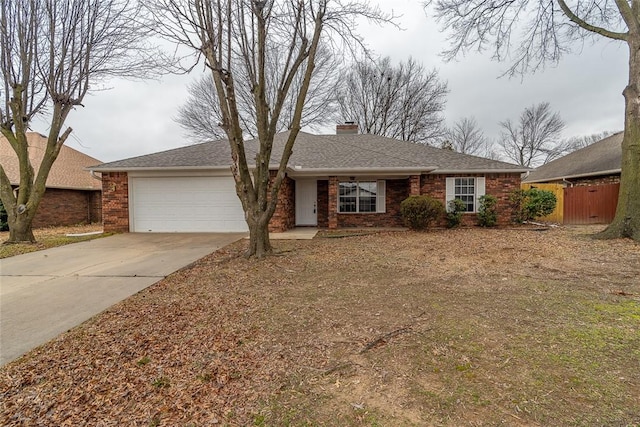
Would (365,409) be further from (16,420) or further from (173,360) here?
(16,420)

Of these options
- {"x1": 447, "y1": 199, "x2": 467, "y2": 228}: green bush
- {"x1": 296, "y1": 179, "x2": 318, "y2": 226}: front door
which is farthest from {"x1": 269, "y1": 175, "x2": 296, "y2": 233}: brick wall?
{"x1": 447, "y1": 199, "x2": 467, "y2": 228}: green bush

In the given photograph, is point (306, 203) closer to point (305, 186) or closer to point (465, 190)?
point (305, 186)

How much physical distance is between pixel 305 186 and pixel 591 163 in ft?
51.0

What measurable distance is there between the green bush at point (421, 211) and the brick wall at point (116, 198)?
33.0 feet

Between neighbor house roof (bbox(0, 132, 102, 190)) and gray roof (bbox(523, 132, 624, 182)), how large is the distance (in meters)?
23.5

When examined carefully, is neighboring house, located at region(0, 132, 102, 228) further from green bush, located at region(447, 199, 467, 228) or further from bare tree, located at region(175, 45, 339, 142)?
green bush, located at region(447, 199, 467, 228)

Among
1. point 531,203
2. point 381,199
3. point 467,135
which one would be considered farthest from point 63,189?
point 467,135

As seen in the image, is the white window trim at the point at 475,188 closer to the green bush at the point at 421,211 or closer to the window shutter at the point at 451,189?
the window shutter at the point at 451,189

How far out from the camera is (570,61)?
1239cm

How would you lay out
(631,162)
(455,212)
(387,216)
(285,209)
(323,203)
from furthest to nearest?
(323,203) → (387,216) → (455,212) → (285,209) → (631,162)

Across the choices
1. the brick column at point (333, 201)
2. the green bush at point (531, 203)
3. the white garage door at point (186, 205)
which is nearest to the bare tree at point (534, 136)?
the green bush at point (531, 203)

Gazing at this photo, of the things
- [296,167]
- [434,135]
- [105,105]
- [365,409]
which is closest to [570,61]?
[296,167]

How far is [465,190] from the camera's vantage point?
40.4ft

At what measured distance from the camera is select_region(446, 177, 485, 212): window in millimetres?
12266
